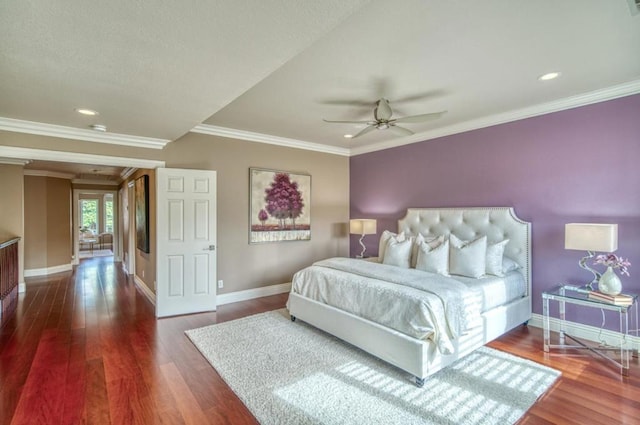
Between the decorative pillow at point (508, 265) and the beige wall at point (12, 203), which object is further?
the beige wall at point (12, 203)

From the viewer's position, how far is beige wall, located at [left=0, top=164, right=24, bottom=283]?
575cm

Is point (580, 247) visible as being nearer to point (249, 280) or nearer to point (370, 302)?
point (370, 302)

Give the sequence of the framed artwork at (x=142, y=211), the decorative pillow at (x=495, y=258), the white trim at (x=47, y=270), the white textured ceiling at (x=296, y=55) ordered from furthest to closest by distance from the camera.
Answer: the white trim at (x=47, y=270), the framed artwork at (x=142, y=211), the decorative pillow at (x=495, y=258), the white textured ceiling at (x=296, y=55)

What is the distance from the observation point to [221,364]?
9.63 ft

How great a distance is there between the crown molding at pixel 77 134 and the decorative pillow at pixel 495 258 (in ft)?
14.8

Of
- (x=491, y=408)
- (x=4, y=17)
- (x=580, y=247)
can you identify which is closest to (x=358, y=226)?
(x=580, y=247)

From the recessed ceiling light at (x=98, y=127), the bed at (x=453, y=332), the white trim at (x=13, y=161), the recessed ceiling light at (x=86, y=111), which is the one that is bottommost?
the bed at (x=453, y=332)

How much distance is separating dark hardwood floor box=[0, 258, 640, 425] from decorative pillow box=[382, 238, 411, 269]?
1.35 metres

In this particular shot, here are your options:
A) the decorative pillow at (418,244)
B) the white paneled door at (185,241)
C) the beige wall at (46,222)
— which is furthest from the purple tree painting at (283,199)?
the beige wall at (46,222)

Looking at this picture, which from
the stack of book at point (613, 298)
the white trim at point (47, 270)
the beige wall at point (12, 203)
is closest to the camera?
the stack of book at point (613, 298)

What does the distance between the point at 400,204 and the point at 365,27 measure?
3.73m

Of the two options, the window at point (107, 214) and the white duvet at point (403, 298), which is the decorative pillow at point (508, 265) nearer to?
the white duvet at point (403, 298)

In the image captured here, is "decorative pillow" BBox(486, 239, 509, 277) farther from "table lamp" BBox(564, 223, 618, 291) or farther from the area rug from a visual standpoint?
the area rug

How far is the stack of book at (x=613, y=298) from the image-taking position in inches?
112
